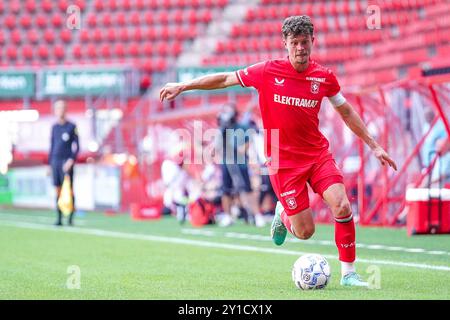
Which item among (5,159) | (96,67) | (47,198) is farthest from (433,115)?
(96,67)

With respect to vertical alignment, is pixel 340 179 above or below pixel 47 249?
above

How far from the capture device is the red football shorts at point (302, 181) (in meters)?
7.80

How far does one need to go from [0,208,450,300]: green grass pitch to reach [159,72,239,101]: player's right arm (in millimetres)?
1380

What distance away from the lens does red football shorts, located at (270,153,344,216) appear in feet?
25.6

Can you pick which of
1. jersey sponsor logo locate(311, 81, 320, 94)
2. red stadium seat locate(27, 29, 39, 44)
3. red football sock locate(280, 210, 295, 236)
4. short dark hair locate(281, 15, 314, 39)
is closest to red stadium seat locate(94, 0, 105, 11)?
red stadium seat locate(27, 29, 39, 44)

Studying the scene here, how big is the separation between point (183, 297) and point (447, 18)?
17.1m

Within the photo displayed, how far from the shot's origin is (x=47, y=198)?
2380 centimetres

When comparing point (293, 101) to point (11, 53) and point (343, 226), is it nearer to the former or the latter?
point (343, 226)

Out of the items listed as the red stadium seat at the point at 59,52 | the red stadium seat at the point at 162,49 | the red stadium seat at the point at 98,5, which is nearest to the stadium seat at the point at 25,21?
the red stadium seat at the point at 59,52

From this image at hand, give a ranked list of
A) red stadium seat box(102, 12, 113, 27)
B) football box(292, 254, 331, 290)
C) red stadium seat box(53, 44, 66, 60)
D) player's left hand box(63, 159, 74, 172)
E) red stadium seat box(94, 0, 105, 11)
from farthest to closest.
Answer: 1. red stadium seat box(94, 0, 105, 11)
2. red stadium seat box(102, 12, 113, 27)
3. red stadium seat box(53, 44, 66, 60)
4. player's left hand box(63, 159, 74, 172)
5. football box(292, 254, 331, 290)

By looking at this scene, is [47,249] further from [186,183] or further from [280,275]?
[186,183]

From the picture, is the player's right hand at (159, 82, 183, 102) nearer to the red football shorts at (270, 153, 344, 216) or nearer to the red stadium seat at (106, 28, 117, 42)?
the red football shorts at (270, 153, 344, 216)

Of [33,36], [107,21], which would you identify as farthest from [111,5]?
[33,36]

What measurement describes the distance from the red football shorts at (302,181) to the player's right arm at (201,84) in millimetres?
814
